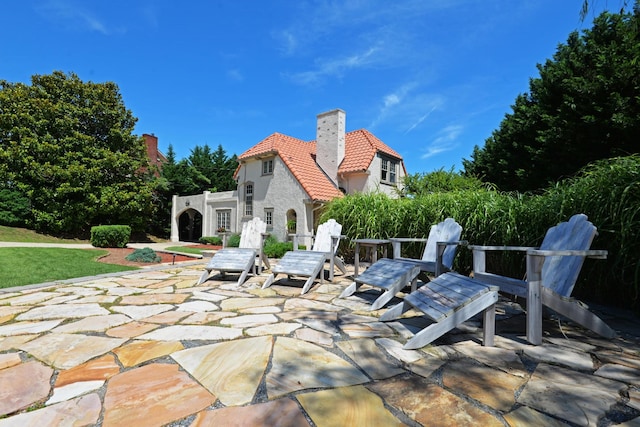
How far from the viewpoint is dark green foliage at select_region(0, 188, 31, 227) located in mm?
16016

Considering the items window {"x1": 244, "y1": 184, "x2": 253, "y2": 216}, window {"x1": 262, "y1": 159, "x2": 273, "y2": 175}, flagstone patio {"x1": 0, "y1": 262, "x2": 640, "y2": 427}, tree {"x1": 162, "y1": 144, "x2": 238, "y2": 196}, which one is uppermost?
tree {"x1": 162, "y1": 144, "x2": 238, "y2": 196}

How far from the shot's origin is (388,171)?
16531mm

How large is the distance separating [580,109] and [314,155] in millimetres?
11131

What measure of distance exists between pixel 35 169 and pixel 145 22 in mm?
14008

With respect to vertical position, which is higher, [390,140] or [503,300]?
[390,140]

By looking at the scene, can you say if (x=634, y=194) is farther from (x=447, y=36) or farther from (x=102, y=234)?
(x=102, y=234)

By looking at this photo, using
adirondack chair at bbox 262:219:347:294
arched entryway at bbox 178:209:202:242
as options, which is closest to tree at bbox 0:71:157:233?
arched entryway at bbox 178:209:202:242

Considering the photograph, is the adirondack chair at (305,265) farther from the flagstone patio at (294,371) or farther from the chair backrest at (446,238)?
the chair backrest at (446,238)

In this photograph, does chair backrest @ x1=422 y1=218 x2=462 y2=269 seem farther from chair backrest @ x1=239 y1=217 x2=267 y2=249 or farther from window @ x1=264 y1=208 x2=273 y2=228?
window @ x1=264 y1=208 x2=273 y2=228

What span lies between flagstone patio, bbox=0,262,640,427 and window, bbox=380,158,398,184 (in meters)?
13.3

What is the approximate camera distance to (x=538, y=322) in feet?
7.82

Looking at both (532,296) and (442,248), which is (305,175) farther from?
(532,296)

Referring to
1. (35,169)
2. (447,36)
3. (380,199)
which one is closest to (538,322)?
(380,199)

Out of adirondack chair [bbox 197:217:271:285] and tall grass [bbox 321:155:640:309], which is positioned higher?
tall grass [bbox 321:155:640:309]
